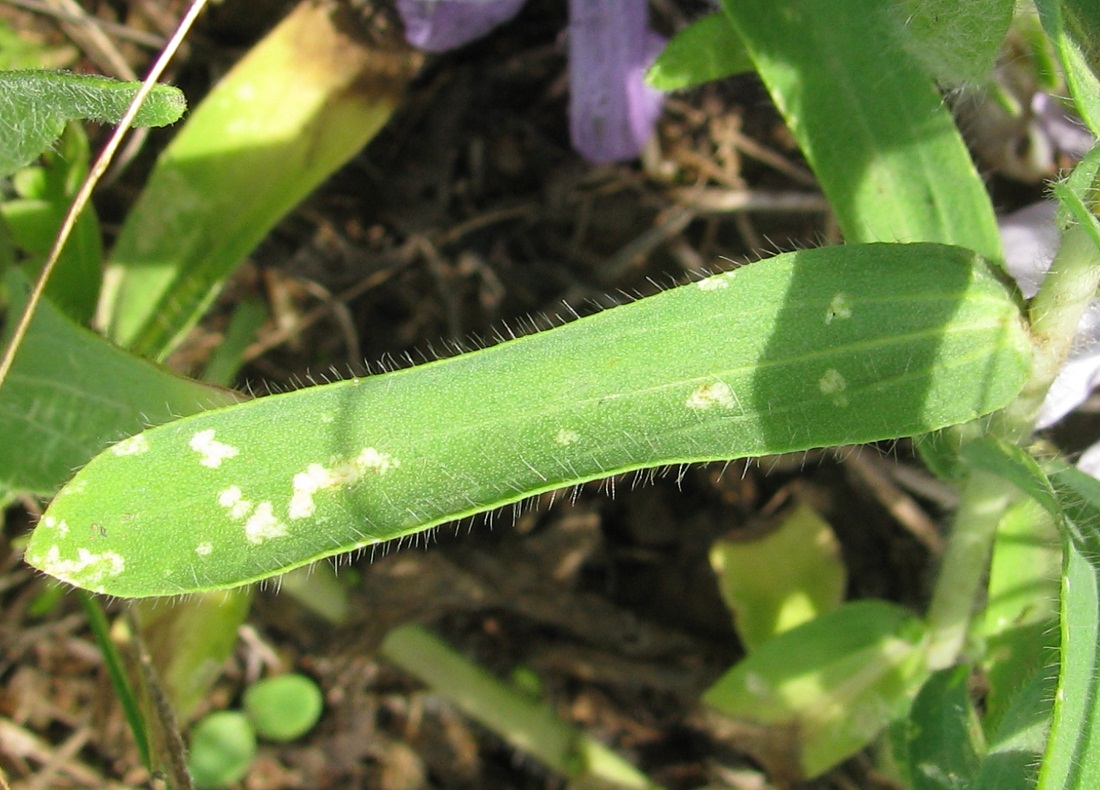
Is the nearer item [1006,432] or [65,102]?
[65,102]

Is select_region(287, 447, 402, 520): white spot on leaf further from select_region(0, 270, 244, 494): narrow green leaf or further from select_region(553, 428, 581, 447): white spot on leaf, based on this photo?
select_region(0, 270, 244, 494): narrow green leaf

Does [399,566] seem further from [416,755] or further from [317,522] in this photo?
[317,522]

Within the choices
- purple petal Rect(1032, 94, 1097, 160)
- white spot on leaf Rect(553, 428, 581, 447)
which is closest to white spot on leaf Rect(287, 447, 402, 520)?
white spot on leaf Rect(553, 428, 581, 447)

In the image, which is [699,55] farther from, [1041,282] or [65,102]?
[65,102]

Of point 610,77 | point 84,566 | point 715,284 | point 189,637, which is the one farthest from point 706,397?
point 189,637

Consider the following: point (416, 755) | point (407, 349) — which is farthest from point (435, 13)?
point (416, 755)

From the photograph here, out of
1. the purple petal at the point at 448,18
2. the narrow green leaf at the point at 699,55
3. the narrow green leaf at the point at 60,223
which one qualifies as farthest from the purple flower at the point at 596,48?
the narrow green leaf at the point at 60,223

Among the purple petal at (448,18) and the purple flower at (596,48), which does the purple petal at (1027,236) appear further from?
the purple petal at (448,18)
